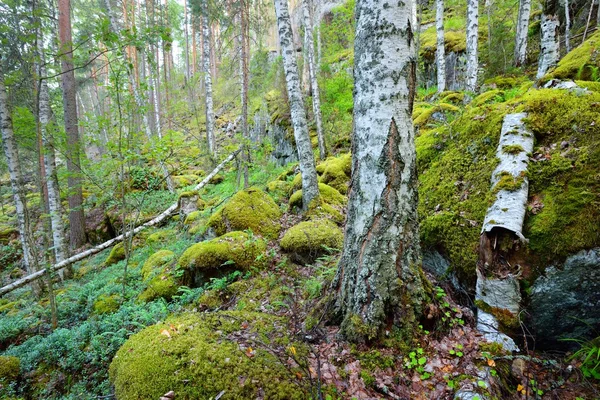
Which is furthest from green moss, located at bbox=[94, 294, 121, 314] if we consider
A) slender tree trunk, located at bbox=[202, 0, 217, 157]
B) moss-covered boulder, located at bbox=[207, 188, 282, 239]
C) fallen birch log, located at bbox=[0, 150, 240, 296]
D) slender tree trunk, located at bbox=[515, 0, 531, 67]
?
slender tree trunk, located at bbox=[515, 0, 531, 67]

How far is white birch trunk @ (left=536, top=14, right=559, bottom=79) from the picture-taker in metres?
5.35

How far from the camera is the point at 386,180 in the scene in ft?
7.77

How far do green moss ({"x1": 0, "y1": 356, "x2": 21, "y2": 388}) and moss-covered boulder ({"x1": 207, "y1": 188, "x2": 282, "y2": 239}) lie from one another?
11.5 ft

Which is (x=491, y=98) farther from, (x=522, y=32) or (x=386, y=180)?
(x=522, y=32)

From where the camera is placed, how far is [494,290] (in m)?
2.39

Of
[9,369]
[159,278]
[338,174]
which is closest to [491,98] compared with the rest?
[338,174]

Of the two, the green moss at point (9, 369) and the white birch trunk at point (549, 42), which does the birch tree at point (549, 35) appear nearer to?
the white birch trunk at point (549, 42)

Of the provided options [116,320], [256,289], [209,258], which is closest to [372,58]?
[256,289]

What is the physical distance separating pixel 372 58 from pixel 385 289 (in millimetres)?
2040

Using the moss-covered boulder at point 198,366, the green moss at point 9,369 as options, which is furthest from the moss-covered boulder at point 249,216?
the green moss at point 9,369

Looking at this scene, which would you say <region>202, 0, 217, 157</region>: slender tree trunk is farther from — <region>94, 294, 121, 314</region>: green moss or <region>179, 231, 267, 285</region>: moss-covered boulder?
<region>179, 231, 267, 285</region>: moss-covered boulder

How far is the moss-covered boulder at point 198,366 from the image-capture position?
1.99 metres

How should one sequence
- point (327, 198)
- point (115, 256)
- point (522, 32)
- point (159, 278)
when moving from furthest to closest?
point (522, 32), point (115, 256), point (327, 198), point (159, 278)

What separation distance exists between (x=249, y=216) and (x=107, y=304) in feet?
10.3
